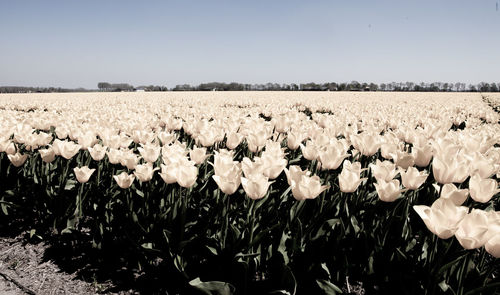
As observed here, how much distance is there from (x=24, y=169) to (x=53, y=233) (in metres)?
0.74

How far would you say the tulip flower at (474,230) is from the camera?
1.44 m

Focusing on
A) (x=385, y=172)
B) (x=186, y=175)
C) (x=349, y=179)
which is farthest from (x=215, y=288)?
(x=385, y=172)

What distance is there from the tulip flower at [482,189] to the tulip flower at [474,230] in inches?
21.3

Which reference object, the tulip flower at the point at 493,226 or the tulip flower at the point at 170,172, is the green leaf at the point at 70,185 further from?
the tulip flower at the point at 493,226

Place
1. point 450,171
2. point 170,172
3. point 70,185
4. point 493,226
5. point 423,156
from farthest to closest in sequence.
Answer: point 70,185 < point 423,156 < point 170,172 < point 450,171 < point 493,226

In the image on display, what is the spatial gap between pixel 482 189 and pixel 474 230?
1.92 feet

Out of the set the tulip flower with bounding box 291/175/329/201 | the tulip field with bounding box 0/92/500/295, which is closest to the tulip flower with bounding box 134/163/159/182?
the tulip field with bounding box 0/92/500/295

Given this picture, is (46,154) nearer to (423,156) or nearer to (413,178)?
(413,178)

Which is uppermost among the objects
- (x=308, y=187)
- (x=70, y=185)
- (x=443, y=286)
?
(x=308, y=187)

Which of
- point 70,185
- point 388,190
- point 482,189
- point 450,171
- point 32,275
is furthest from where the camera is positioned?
point 70,185

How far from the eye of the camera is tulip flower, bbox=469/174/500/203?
6.17 feet

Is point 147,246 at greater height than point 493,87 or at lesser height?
lesser

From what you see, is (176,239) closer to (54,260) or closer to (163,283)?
(163,283)

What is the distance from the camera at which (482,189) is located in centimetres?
191
